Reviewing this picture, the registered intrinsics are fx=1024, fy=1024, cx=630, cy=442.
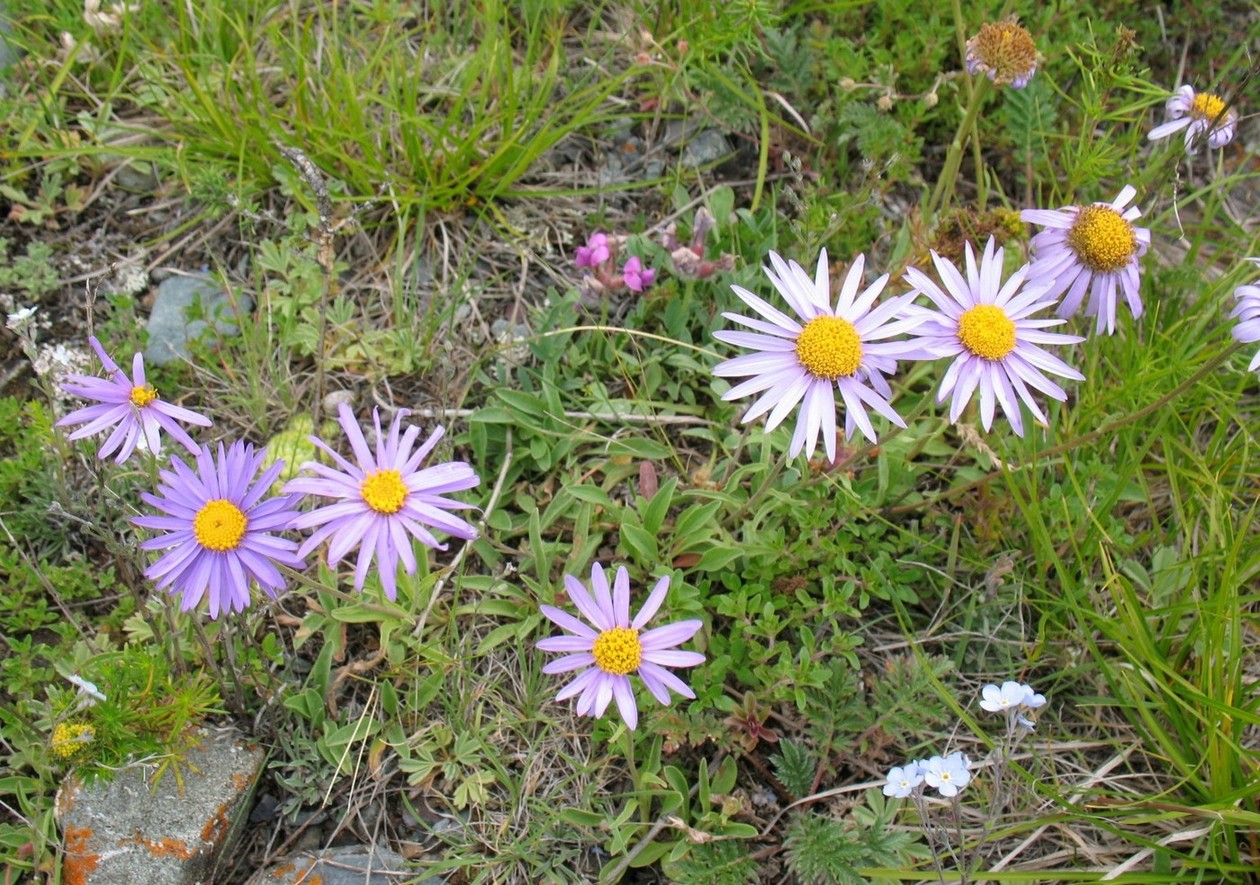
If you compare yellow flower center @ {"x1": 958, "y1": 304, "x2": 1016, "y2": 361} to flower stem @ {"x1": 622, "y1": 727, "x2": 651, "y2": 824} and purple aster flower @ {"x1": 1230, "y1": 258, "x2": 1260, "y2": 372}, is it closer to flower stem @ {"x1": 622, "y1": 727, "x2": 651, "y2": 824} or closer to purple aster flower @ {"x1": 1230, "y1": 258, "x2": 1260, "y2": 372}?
purple aster flower @ {"x1": 1230, "y1": 258, "x2": 1260, "y2": 372}

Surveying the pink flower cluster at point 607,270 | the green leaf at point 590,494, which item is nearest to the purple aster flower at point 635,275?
the pink flower cluster at point 607,270

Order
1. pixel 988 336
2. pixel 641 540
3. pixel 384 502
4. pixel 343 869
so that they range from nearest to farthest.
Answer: pixel 384 502, pixel 988 336, pixel 343 869, pixel 641 540

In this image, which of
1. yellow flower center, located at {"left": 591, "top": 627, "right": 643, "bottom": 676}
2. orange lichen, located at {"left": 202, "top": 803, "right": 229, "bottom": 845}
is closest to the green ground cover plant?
yellow flower center, located at {"left": 591, "top": 627, "right": 643, "bottom": 676}

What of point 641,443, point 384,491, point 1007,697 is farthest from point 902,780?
point 384,491

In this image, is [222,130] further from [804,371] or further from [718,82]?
[804,371]

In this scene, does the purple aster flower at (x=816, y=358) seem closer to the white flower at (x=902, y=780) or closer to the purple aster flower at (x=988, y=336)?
the purple aster flower at (x=988, y=336)

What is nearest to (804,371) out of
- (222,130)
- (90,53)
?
(222,130)

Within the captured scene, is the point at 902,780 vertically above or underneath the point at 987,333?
underneath

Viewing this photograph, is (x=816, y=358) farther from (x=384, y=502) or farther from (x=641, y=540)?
(x=384, y=502)
